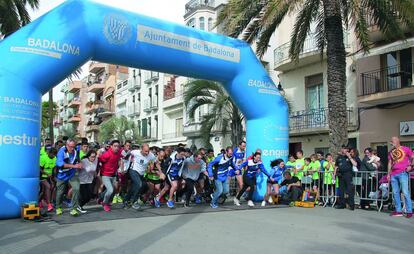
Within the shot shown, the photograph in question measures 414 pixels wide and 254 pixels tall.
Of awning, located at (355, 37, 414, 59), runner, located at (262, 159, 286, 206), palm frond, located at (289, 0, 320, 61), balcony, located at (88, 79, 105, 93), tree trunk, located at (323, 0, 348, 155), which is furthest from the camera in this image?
balcony, located at (88, 79, 105, 93)

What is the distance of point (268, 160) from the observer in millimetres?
13406

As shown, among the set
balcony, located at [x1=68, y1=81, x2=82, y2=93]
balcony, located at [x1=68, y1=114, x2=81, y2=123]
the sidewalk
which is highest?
balcony, located at [x1=68, y1=81, x2=82, y2=93]

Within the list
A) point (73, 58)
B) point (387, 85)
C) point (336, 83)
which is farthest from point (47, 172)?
point (387, 85)

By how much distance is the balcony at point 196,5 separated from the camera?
116ft

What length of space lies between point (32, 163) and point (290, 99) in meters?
18.0

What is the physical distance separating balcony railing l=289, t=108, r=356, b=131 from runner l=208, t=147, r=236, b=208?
1137cm

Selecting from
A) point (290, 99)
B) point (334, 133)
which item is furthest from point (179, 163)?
point (290, 99)

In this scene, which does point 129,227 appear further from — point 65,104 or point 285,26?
point 65,104

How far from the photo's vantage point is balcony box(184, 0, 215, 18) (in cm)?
3550

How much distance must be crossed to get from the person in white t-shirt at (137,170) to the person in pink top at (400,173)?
5856mm

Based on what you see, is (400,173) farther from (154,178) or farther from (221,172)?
(154,178)

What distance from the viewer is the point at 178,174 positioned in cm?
1136

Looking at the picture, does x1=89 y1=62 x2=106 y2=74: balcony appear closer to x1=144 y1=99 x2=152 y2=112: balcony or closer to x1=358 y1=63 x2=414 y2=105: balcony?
x1=144 y1=99 x2=152 y2=112: balcony

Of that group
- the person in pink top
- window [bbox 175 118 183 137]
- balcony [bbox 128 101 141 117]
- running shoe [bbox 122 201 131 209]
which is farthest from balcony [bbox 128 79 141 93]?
the person in pink top
